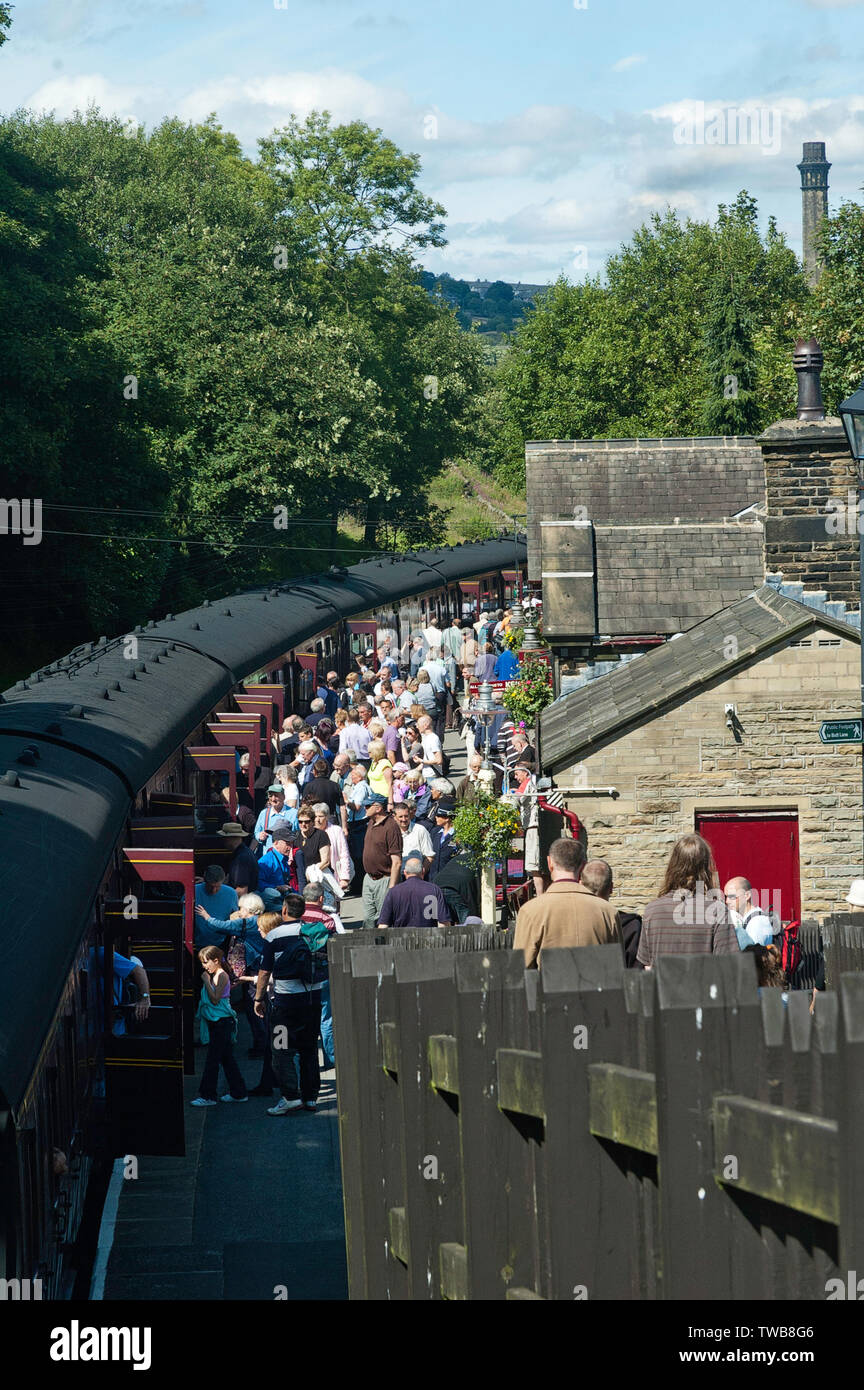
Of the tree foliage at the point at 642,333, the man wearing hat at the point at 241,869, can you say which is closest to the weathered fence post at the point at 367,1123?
the man wearing hat at the point at 241,869

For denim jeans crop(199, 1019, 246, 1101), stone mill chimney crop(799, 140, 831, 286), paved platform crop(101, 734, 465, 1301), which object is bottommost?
paved platform crop(101, 734, 465, 1301)

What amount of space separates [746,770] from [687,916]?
272 inches

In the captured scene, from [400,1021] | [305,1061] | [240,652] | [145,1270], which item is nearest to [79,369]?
[240,652]

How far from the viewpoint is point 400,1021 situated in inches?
169

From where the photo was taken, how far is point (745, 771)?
44.1 feet

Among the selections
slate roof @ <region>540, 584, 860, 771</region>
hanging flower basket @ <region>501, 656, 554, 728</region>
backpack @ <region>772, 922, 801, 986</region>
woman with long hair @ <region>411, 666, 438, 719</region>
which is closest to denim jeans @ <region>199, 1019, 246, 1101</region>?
slate roof @ <region>540, 584, 860, 771</region>

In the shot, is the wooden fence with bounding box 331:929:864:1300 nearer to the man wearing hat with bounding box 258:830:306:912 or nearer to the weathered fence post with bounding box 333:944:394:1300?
the weathered fence post with bounding box 333:944:394:1300

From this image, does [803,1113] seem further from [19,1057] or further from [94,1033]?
[94,1033]

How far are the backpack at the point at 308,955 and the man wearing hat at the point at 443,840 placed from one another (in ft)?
12.6

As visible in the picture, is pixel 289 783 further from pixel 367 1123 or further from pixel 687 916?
pixel 367 1123

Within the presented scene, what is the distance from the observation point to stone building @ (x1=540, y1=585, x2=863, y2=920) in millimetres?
13367

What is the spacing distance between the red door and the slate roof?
1085 millimetres

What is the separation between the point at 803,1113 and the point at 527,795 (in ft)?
41.0

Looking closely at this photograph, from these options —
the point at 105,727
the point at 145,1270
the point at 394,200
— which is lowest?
the point at 145,1270
